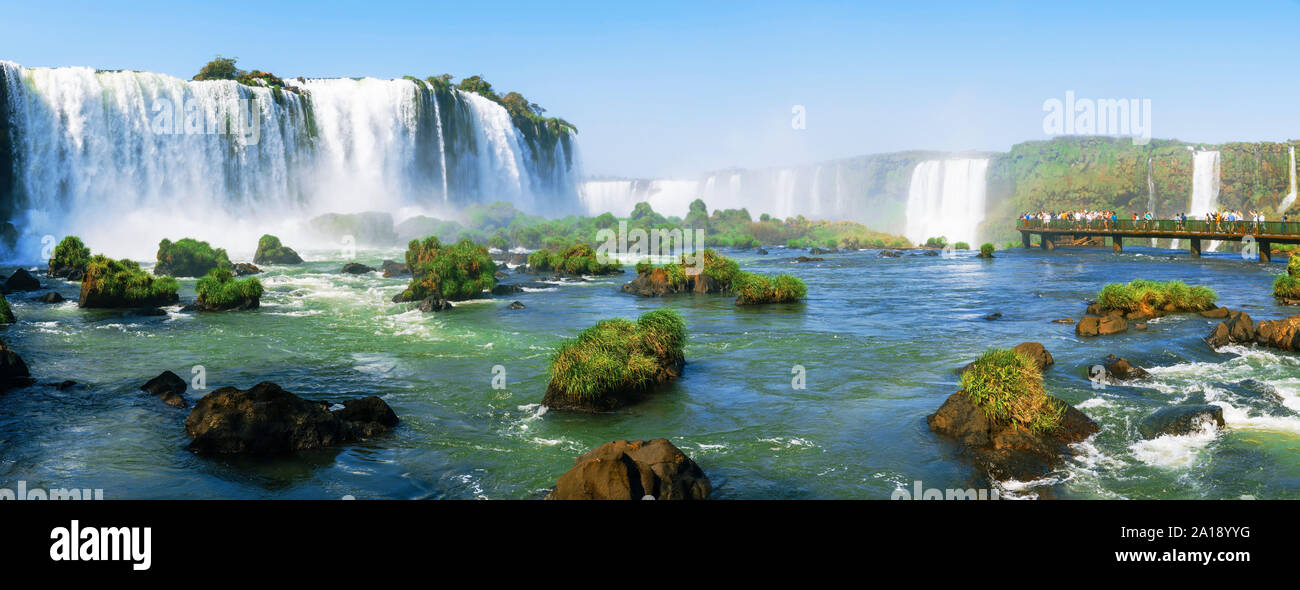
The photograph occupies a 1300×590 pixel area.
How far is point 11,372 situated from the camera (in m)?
15.9

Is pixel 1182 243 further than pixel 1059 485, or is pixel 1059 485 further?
pixel 1182 243

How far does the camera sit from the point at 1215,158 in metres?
76.0

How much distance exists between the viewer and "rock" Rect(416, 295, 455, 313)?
28062 millimetres

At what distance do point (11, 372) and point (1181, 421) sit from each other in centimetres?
2053

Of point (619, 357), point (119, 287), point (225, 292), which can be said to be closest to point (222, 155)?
point (119, 287)

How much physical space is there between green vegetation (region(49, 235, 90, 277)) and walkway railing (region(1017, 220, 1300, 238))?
57854 millimetres

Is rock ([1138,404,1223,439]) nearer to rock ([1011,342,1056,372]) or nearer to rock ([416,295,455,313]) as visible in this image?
rock ([1011,342,1056,372])

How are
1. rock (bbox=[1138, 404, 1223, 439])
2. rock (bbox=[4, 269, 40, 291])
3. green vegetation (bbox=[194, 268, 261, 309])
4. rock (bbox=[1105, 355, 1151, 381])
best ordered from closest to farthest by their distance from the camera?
1. rock (bbox=[1138, 404, 1223, 439])
2. rock (bbox=[1105, 355, 1151, 381])
3. green vegetation (bbox=[194, 268, 261, 309])
4. rock (bbox=[4, 269, 40, 291])

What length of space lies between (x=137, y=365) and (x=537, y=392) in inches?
370

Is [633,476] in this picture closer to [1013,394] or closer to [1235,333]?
[1013,394]

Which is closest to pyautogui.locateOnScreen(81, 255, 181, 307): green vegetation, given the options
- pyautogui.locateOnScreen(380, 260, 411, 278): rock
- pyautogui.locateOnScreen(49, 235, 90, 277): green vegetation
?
pyautogui.locateOnScreen(49, 235, 90, 277): green vegetation
